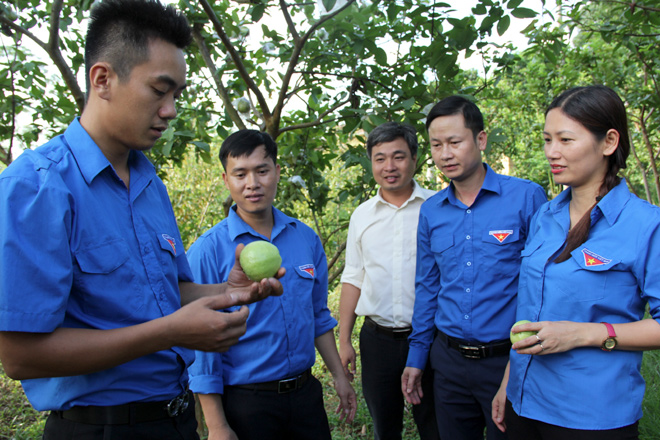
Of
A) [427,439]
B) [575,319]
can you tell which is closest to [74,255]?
[575,319]

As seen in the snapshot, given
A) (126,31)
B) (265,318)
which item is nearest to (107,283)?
(126,31)

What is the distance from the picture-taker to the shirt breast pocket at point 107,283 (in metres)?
1.12

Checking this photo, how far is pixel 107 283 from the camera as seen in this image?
116 centimetres

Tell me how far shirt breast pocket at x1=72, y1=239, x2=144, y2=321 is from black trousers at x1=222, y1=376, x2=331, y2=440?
0.79 metres


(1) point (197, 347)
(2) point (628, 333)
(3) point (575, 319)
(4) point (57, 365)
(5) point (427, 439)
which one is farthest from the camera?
(5) point (427, 439)

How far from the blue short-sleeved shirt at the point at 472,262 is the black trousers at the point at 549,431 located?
36 cm

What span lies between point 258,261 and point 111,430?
2.01ft

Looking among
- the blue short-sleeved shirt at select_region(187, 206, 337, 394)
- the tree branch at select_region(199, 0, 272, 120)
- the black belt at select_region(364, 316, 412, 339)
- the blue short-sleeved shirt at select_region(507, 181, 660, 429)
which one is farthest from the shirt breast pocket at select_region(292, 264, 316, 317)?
Answer: the tree branch at select_region(199, 0, 272, 120)

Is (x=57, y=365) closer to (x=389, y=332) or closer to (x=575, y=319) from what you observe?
→ (x=575, y=319)

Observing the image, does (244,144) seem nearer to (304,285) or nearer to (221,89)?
(304,285)

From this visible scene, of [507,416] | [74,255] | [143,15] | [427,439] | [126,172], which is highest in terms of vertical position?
[143,15]

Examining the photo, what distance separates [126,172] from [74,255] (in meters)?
0.38

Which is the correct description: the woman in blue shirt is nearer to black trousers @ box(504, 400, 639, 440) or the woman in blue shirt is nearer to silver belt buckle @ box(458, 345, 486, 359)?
black trousers @ box(504, 400, 639, 440)

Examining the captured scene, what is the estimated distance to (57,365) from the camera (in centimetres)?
102
